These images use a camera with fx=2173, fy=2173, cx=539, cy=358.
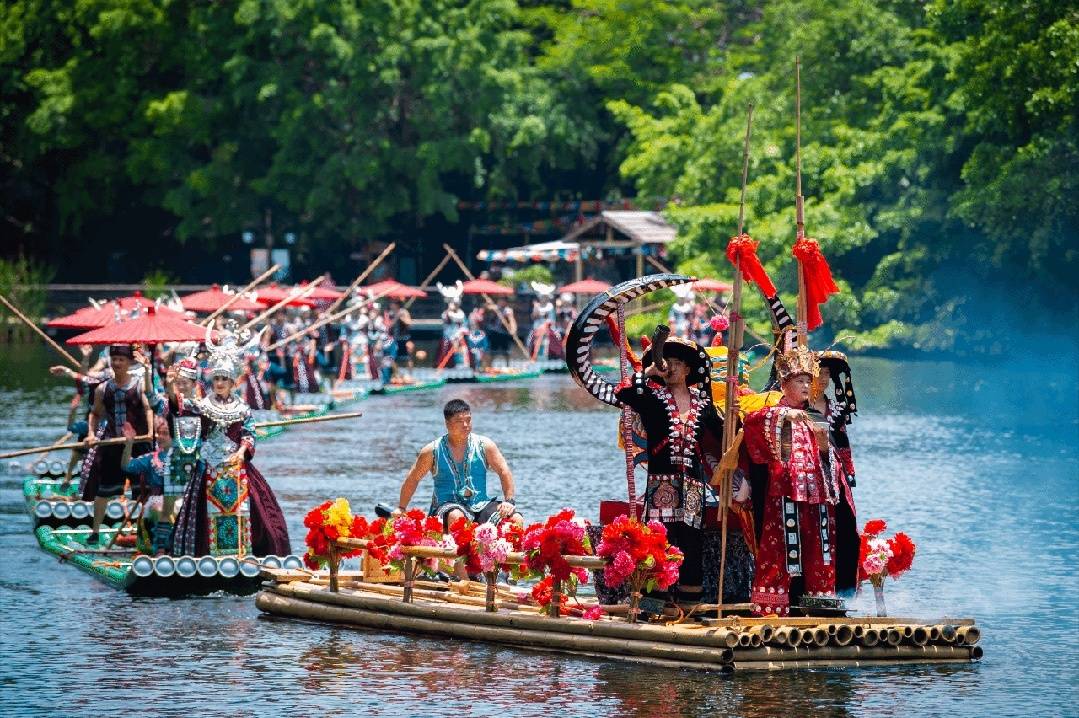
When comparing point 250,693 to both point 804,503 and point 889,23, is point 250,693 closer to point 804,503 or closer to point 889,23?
point 804,503

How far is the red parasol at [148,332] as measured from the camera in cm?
1911

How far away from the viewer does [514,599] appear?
15242 millimetres

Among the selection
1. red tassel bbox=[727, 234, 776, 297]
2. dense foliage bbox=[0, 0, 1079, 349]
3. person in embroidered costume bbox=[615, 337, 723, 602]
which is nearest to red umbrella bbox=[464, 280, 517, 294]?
dense foliage bbox=[0, 0, 1079, 349]

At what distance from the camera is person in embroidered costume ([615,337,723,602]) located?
13867mm

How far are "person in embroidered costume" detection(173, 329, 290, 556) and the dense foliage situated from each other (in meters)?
33.6

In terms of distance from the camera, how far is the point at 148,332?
63.5 feet

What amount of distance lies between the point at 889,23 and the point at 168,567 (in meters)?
42.8

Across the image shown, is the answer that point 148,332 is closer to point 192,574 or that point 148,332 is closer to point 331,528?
point 192,574

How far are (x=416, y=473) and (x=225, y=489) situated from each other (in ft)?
7.27

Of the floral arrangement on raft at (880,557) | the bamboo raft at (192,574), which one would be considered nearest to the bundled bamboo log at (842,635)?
the floral arrangement on raft at (880,557)

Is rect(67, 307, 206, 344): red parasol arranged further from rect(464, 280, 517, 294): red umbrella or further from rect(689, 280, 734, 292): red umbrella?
rect(689, 280, 734, 292): red umbrella

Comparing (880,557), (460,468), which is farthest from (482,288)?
(880,557)

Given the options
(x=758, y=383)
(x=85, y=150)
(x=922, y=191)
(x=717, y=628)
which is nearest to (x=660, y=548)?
(x=717, y=628)

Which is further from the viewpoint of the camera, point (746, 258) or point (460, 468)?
point (460, 468)
